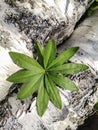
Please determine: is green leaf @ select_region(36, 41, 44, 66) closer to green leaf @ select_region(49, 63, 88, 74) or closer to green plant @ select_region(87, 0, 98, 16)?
green leaf @ select_region(49, 63, 88, 74)

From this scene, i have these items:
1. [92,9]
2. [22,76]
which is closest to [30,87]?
[22,76]

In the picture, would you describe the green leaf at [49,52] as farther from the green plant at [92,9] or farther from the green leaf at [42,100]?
the green plant at [92,9]

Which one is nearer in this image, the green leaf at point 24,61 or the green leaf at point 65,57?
the green leaf at point 24,61

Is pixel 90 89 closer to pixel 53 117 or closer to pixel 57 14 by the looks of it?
pixel 53 117

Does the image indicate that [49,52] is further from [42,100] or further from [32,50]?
[42,100]

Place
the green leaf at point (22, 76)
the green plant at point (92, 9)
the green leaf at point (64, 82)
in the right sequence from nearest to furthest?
the green leaf at point (22, 76), the green leaf at point (64, 82), the green plant at point (92, 9)

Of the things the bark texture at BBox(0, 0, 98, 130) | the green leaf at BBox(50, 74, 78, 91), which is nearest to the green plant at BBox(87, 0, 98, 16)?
the bark texture at BBox(0, 0, 98, 130)

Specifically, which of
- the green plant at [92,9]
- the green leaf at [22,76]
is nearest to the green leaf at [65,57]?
the green leaf at [22,76]
